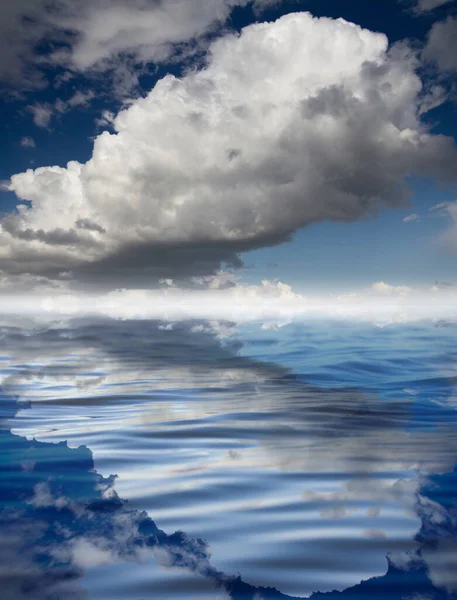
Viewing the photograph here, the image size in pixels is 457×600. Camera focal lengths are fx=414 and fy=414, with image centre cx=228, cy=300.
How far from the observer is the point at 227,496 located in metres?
5.11

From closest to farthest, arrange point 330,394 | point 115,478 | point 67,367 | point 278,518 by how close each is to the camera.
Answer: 1. point 278,518
2. point 115,478
3. point 330,394
4. point 67,367

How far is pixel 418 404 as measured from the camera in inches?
449

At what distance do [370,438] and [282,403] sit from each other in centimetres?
351

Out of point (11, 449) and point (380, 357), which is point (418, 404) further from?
point (380, 357)

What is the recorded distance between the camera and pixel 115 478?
5754mm

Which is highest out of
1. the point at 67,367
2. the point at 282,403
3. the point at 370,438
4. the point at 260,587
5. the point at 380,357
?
the point at 380,357

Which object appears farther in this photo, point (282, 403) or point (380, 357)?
point (380, 357)

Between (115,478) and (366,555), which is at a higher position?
(115,478)

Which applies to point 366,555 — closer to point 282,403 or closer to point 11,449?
point 11,449

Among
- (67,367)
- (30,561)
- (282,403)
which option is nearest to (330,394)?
(282,403)

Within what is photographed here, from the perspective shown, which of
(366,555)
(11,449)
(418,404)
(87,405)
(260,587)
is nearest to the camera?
(260,587)

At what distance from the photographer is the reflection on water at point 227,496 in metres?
3.44

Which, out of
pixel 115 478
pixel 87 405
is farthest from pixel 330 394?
pixel 115 478

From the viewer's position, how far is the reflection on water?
3436mm
